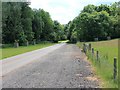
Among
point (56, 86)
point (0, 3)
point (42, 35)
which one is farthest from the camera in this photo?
point (42, 35)

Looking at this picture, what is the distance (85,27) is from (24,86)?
263 feet

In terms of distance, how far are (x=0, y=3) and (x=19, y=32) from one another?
13096mm

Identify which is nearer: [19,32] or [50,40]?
[19,32]

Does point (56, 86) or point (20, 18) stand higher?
point (20, 18)

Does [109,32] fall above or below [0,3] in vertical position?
below

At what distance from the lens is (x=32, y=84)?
480 inches

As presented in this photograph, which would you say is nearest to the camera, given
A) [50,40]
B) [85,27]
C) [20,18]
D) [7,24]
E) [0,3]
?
[0,3]

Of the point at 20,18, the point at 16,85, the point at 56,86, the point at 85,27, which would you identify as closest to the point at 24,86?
the point at 16,85

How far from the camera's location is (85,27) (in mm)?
91188

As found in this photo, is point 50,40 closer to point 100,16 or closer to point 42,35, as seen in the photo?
point 42,35

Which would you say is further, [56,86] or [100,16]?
[100,16]

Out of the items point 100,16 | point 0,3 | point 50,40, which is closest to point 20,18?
point 0,3

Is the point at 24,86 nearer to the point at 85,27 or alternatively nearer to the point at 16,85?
the point at 16,85

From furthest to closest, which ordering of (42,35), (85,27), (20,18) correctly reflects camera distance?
(42,35)
(85,27)
(20,18)
